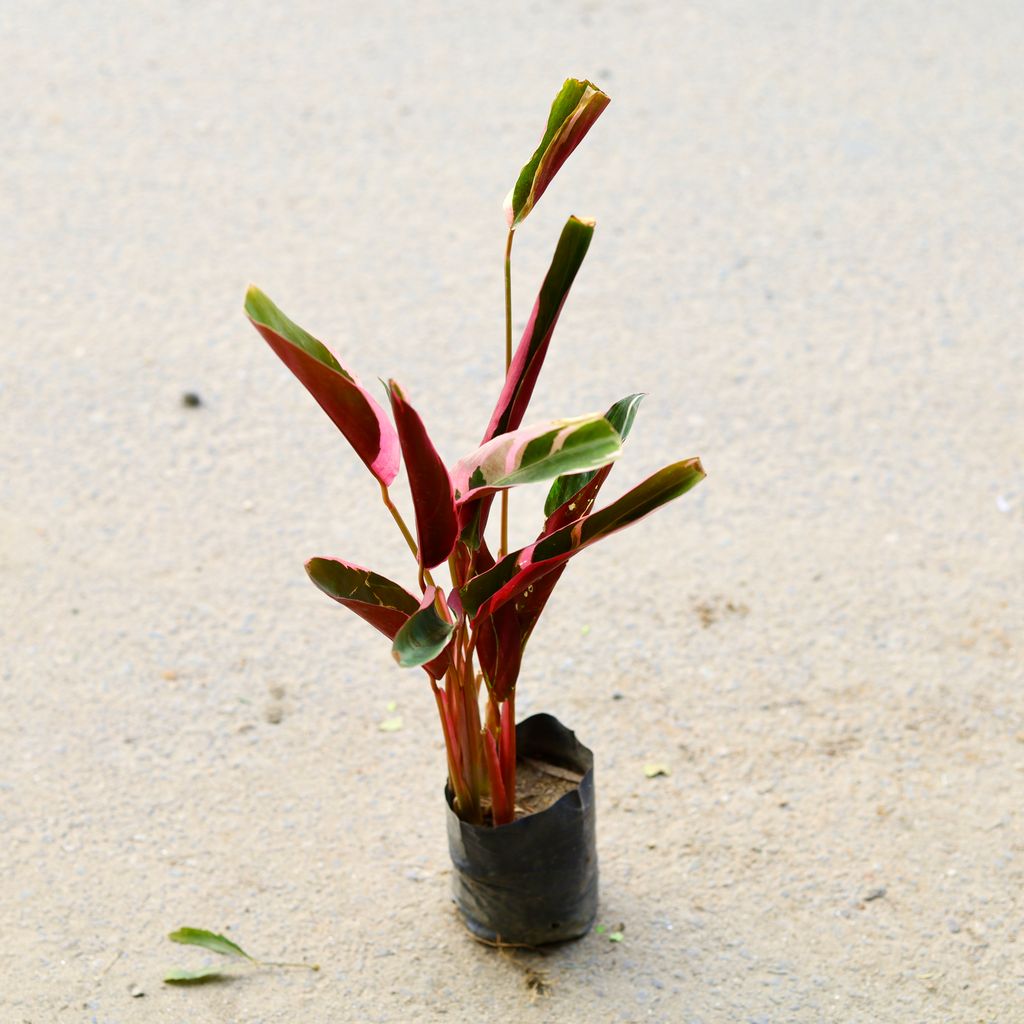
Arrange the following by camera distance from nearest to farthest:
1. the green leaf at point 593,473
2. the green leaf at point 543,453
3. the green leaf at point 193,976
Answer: the green leaf at point 543,453
the green leaf at point 593,473
the green leaf at point 193,976

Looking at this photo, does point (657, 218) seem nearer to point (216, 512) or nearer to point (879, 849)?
point (216, 512)

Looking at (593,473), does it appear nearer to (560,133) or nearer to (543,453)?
(543,453)

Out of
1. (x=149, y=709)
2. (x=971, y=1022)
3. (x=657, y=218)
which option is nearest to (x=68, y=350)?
(x=149, y=709)

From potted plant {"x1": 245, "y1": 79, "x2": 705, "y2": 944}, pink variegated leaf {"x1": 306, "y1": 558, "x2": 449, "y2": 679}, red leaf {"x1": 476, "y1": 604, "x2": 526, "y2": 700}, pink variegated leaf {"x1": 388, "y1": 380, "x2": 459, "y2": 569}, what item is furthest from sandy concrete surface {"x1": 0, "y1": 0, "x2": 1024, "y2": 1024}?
pink variegated leaf {"x1": 388, "y1": 380, "x2": 459, "y2": 569}

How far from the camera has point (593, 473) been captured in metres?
1.49

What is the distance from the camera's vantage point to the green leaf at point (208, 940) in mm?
1750

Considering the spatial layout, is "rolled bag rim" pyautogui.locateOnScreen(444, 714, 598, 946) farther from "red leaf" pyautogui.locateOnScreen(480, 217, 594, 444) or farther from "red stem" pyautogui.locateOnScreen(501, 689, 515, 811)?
"red leaf" pyautogui.locateOnScreen(480, 217, 594, 444)

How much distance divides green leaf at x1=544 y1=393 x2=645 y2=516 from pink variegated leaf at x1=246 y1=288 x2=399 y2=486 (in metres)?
0.20

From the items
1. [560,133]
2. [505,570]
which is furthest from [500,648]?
[560,133]

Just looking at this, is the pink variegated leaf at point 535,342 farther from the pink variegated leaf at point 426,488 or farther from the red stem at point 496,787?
the red stem at point 496,787

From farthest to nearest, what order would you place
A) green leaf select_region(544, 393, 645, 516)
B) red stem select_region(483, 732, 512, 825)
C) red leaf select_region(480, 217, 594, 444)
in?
red stem select_region(483, 732, 512, 825), green leaf select_region(544, 393, 645, 516), red leaf select_region(480, 217, 594, 444)

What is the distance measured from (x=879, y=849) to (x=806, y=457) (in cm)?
100

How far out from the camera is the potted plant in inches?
50.4

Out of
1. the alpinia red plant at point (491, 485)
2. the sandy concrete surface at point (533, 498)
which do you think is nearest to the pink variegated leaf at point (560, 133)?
the alpinia red plant at point (491, 485)
